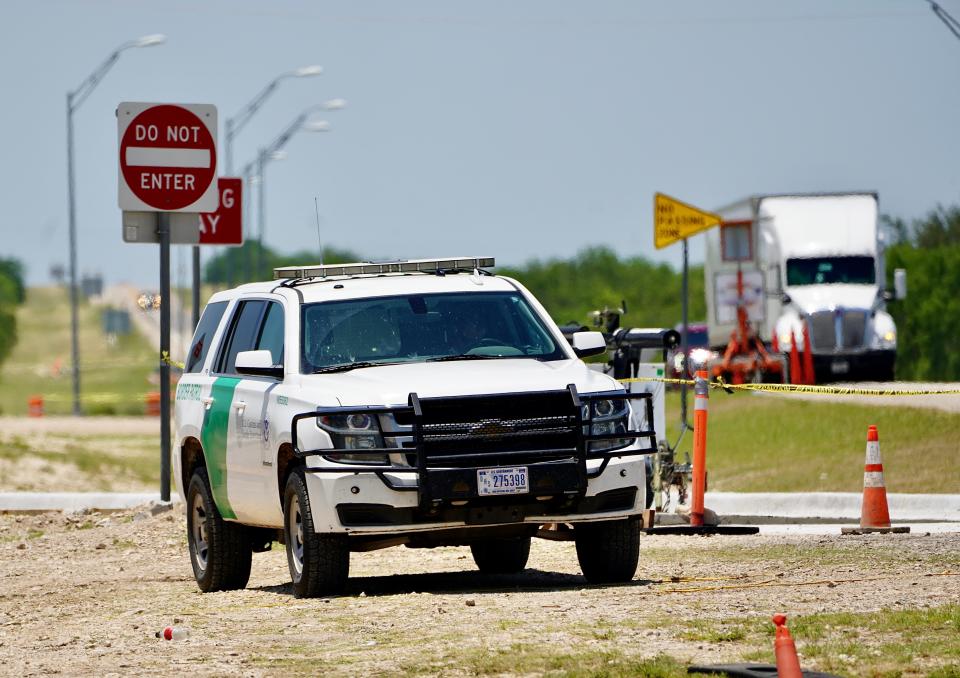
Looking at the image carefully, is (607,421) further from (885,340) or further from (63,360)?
(63,360)

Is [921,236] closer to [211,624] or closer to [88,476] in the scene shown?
[88,476]

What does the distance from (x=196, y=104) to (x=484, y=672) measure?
11.9m

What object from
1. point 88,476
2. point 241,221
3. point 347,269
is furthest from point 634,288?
point 347,269

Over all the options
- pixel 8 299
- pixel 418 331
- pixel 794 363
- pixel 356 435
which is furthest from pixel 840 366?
pixel 8 299

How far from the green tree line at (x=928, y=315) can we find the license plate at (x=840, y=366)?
11262 millimetres

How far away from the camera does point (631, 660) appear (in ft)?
31.1

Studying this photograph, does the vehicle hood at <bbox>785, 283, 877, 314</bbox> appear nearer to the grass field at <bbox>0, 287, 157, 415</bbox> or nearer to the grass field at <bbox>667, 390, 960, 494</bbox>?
the grass field at <bbox>667, 390, 960, 494</bbox>

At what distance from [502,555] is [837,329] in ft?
104

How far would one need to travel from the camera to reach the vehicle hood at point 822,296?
4569cm

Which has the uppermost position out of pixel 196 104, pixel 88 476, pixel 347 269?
pixel 196 104

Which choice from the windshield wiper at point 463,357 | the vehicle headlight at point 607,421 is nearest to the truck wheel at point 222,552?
the windshield wiper at point 463,357

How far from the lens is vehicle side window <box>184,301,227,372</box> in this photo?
15500 millimetres

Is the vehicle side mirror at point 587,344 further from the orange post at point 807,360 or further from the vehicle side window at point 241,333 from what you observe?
the orange post at point 807,360

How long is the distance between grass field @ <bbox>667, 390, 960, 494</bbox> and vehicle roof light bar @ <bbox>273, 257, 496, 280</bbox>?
889cm
